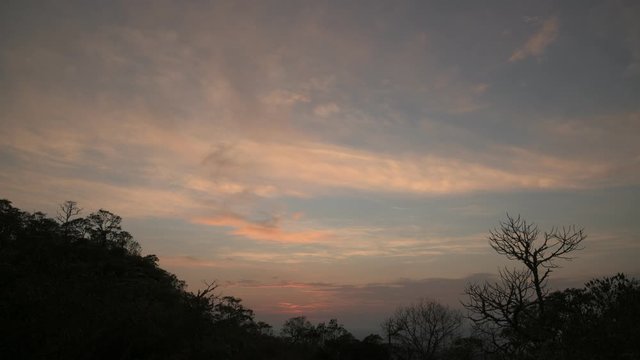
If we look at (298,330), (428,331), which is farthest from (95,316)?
(298,330)

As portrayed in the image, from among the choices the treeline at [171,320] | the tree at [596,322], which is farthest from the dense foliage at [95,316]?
the tree at [596,322]

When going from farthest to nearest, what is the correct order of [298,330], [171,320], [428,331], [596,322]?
[298,330] → [428,331] → [171,320] → [596,322]

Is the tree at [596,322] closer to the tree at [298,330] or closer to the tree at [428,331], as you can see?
the tree at [428,331]

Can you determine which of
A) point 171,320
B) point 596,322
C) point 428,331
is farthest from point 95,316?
point 428,331

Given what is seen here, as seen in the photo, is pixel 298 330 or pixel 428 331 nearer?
pixel 428 331

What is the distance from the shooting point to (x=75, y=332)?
16.5 m

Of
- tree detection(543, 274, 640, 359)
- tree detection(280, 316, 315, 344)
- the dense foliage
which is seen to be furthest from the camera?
tree detection(280, 316, 315, 344)

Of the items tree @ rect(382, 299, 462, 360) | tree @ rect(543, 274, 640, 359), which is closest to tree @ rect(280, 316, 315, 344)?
tree @ rect(382, 299, 462, 360)

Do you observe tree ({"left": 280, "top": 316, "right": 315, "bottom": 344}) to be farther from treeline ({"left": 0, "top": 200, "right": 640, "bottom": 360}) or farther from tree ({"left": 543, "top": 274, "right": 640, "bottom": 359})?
tree ({"left": 543, "top": 274, "right": 640, "bottom": 359})

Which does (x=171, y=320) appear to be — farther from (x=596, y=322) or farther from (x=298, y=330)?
(x=298, y=330)

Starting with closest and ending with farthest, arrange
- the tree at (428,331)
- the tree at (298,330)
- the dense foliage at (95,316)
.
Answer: the dense foliage at (95,316) < the tree at (428,331) < the tree at (298,330)

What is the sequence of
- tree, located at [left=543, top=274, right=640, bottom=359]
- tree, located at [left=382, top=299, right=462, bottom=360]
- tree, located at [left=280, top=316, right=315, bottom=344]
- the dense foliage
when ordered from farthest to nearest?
tree, located at [left=280, top=316, right=315, bottom=344]
tree, located at [left=382, top=299, right=462, bottom=360]
the dense foliage
tree, located at [left=543, top=274, right=640, bottom=359]

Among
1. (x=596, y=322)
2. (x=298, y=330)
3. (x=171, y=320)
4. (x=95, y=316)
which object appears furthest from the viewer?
(x=298, y=330)

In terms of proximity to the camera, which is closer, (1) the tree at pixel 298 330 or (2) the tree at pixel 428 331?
(2) the tree at pixel 428 331
